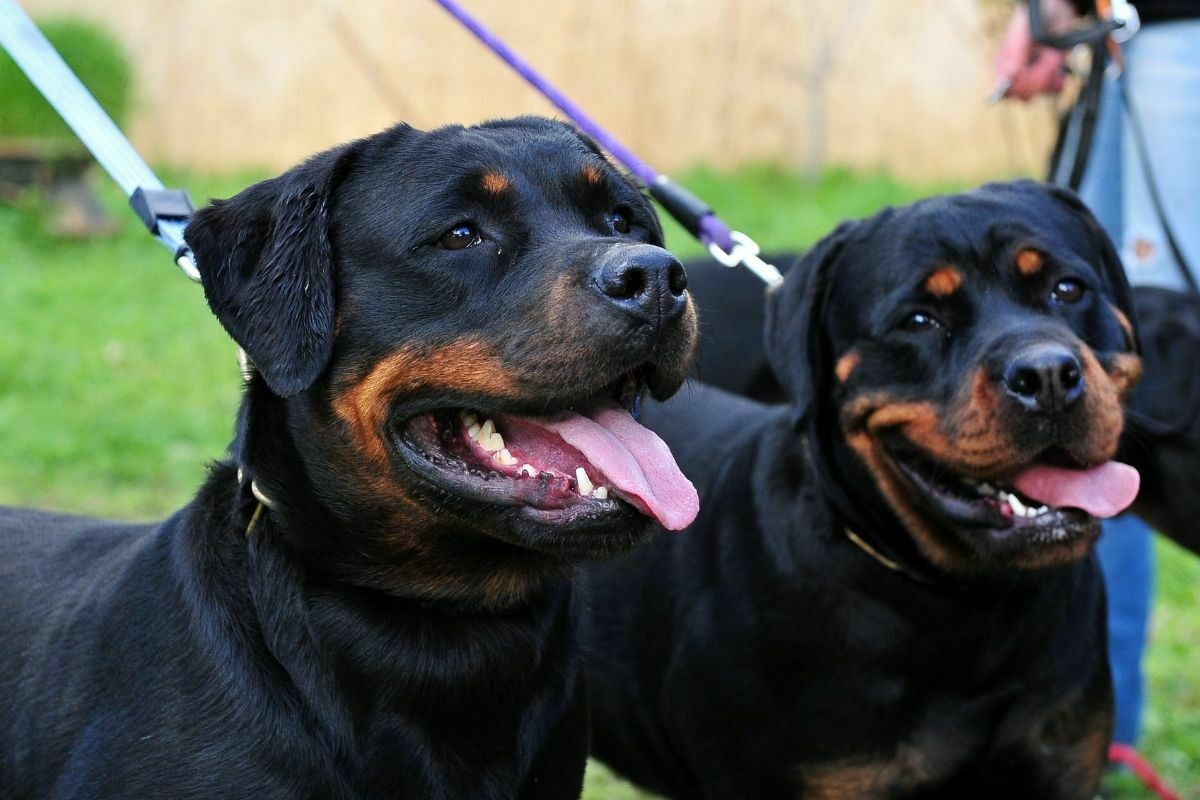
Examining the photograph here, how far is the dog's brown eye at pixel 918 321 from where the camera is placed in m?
3.52

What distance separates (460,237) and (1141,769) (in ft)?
9.92

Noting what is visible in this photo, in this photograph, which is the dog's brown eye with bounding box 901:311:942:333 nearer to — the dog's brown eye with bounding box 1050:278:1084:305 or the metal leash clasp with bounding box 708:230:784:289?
the dog's brown eye with bounding box 1050:278:1084:305

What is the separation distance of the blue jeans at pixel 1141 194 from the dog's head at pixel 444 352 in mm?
2143

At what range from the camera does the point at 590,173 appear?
289cm

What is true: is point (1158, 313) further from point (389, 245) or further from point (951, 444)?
point (389, 245)

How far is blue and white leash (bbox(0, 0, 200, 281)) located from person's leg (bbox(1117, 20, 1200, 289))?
2.70m

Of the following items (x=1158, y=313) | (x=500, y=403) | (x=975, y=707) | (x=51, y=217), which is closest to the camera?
(x=500, y=403)

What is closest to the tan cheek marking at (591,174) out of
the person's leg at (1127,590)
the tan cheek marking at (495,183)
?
the tan cheek marking at (495,183)

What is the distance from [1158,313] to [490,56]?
11.0 metres

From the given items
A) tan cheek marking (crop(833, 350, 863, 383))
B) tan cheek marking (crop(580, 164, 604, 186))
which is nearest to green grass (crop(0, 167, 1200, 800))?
tan cheek marking (crop(580, 164, 604, 186))

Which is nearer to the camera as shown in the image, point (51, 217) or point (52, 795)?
point (52, 795)

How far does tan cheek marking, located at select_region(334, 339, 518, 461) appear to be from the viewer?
253 cm

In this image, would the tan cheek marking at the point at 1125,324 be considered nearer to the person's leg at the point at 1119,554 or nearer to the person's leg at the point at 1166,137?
the person's leg at the point at 1166,137

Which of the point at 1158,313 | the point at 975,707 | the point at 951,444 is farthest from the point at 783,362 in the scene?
the point at 1158,313
